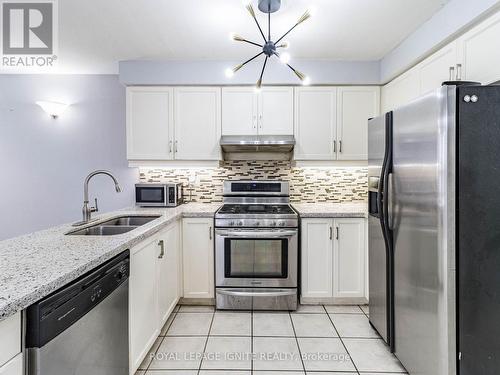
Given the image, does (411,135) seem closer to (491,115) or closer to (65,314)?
(491,115)

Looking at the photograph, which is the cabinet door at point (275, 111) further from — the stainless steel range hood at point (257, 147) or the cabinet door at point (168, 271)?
the cabinet door at point (168, 271)

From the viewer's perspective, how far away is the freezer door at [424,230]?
147cm

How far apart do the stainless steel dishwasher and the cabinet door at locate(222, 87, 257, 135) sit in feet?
6.21

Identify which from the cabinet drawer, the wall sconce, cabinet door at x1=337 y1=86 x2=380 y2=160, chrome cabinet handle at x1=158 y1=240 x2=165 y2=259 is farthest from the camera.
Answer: the wall sconce

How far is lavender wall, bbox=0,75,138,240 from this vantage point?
348 centimetres

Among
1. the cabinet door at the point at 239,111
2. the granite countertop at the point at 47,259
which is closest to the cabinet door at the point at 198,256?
the granite countertop at the point at 47,259

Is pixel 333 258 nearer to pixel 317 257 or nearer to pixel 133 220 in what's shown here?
pixel 317 257

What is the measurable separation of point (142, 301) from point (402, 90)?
2757mm

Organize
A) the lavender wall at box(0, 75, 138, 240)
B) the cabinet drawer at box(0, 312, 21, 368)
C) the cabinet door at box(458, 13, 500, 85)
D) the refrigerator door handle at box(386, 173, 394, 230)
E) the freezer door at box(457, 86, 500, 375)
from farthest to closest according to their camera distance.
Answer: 1. the lavender wall at box(0, 75, 138, 240)
2. the refrigerator door handle at box(386, 173, 394, 230)
3. the cabinet door at box(458, 13, 500, 85)
4. the freezer door at box(457, 86, 500, 375)
5. the cabinet drawer at box(0, 312, 21, 368)

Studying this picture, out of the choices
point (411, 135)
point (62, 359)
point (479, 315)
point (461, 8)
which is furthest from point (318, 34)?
point (62, 359)

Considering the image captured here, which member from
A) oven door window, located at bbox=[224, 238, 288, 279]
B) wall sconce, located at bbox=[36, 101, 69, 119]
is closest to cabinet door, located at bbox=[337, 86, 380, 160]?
oven door window, located at bbox=[224, 238, 288, 279]

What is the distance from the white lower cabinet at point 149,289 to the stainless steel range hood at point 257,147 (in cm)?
108

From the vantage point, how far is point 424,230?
1.61 m

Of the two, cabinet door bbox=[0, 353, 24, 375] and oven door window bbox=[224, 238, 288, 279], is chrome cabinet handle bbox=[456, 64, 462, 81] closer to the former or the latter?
oven door window bbox=[224, 238, 288, 279]
